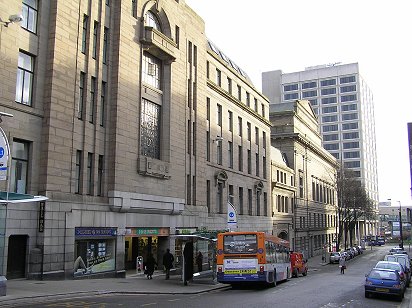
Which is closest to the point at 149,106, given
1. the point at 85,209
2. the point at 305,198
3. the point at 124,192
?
the point at 124,192

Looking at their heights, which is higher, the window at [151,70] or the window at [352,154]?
the window at [352,154]

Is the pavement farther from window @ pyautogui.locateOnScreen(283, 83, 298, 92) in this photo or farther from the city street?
window @ pyautogui.locateOnScreen(283, 83, 298, 92)

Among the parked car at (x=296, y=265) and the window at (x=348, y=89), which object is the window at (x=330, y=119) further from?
the parked car at (x=296, y=265)

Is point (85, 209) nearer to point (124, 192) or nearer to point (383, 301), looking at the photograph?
point (124, 192)

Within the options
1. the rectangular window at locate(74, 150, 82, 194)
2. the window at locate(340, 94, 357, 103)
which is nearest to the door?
the rectangular window at locate(74, 150, 82, 194)

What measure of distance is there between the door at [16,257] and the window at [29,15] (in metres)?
10.8

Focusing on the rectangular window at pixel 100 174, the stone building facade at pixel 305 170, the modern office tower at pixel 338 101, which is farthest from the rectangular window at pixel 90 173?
the modern office tower at pixel 338 101

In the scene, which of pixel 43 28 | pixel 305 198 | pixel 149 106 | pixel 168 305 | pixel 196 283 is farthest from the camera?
pixel 305 198

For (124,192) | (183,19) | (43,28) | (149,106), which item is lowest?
(124,192)

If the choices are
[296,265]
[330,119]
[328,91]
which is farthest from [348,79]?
[296,265]

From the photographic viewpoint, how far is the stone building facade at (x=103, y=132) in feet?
79.4

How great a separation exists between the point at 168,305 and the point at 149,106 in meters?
18.5

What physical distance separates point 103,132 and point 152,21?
10.7m

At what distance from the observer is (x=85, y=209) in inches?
1058
